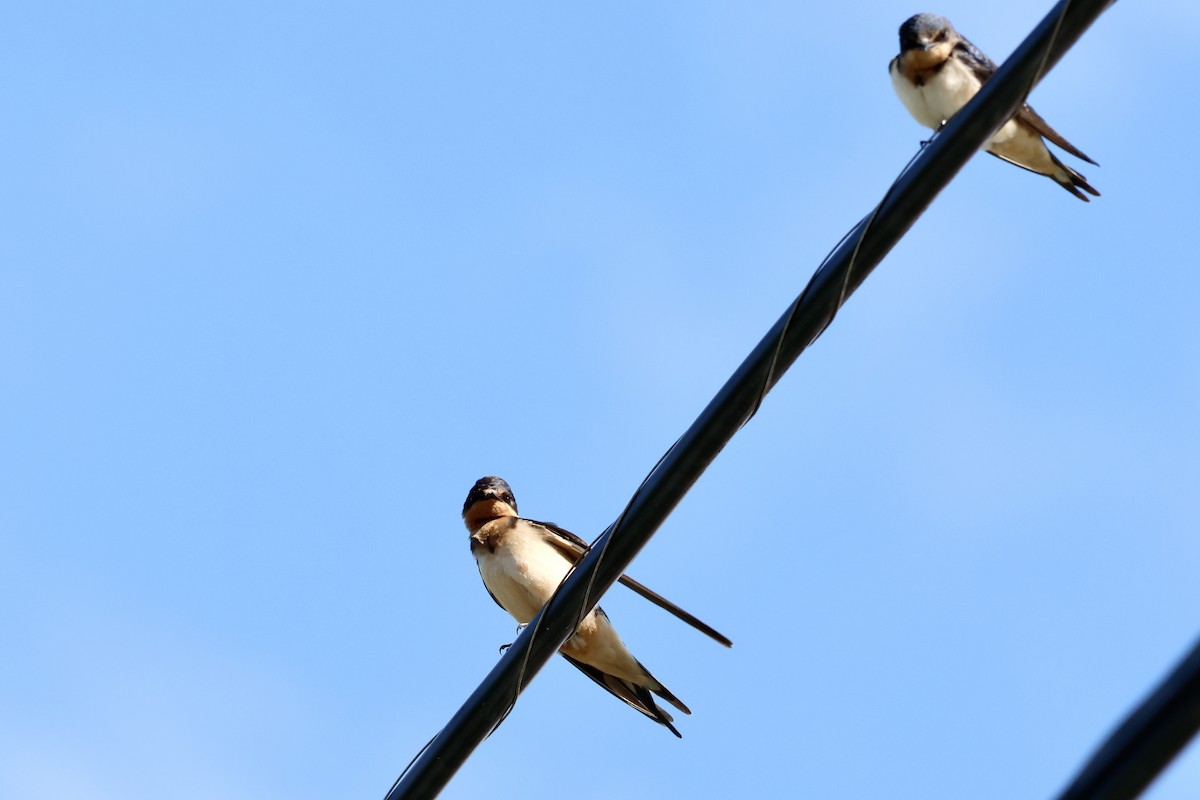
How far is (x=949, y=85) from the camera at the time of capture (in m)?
7.05

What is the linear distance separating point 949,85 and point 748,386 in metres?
4.15

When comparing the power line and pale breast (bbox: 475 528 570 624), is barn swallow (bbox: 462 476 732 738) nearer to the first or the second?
pale breast (bbox: 475 528 570 624)

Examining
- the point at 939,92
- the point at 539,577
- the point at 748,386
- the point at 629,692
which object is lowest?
the point at 629,692

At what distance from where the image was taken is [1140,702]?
1770 mm

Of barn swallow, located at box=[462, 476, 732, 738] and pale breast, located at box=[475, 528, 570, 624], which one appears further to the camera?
pale breast, located at box=[475, 528, 570, 624]

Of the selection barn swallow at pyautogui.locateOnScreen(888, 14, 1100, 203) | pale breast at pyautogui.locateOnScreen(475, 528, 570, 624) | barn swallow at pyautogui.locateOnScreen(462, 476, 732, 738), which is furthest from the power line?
barn swallow at pyautogui.locateOnScreen(888, 14, 1100, 203)

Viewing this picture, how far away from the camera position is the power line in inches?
121

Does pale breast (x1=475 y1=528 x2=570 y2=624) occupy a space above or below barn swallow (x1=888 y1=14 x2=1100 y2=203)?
below

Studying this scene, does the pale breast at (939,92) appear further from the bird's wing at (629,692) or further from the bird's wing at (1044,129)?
the bird's wing at (629,692)

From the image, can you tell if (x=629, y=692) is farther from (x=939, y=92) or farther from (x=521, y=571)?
(x=939, y=92)

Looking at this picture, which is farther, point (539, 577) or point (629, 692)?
point (539, 577)

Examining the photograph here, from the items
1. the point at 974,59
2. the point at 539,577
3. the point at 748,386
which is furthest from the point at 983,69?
the point at 748,386

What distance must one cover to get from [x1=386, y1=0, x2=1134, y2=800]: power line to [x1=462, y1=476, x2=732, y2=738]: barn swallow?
2668 millimetres

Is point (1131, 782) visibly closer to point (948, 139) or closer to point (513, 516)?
point (948, 139)
